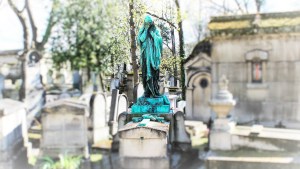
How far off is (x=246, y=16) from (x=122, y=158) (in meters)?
2.17

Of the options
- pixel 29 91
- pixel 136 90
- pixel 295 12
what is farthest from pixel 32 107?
pixel 295 12

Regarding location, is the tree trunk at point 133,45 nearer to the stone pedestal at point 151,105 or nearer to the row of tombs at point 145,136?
the stone pedestal at point 151,105

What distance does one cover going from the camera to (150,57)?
420cm

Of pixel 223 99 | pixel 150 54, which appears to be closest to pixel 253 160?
pixel 223 99

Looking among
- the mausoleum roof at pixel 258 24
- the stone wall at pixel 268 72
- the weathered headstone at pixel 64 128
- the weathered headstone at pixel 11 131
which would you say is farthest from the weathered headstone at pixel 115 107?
the mausoleum roof at pixel 258 24

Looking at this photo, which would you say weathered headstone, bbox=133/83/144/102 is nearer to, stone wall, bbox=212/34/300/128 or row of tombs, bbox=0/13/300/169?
row of tombs, bbox=0/13/300/169

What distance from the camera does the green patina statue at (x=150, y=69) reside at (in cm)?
416

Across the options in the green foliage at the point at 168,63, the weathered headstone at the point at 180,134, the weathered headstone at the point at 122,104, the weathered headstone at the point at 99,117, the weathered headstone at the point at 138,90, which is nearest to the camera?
the weathered headstone at the point at 99,117

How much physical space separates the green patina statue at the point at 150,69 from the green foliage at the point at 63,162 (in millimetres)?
1122

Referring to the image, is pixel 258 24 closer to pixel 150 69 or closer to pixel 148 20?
pixel 148 20

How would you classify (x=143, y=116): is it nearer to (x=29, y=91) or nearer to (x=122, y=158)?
(x=122, y=158)

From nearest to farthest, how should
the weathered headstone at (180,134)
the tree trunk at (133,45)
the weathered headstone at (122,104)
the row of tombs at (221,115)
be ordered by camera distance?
1. the row of tombs at (221,115)
2. the weathered headstone at (180,134)
3. the tree trunk at (133,45)
4. the weathered headstone at (122,104)

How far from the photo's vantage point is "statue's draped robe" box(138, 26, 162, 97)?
13.6 feet

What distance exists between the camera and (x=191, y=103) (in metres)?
3.79
